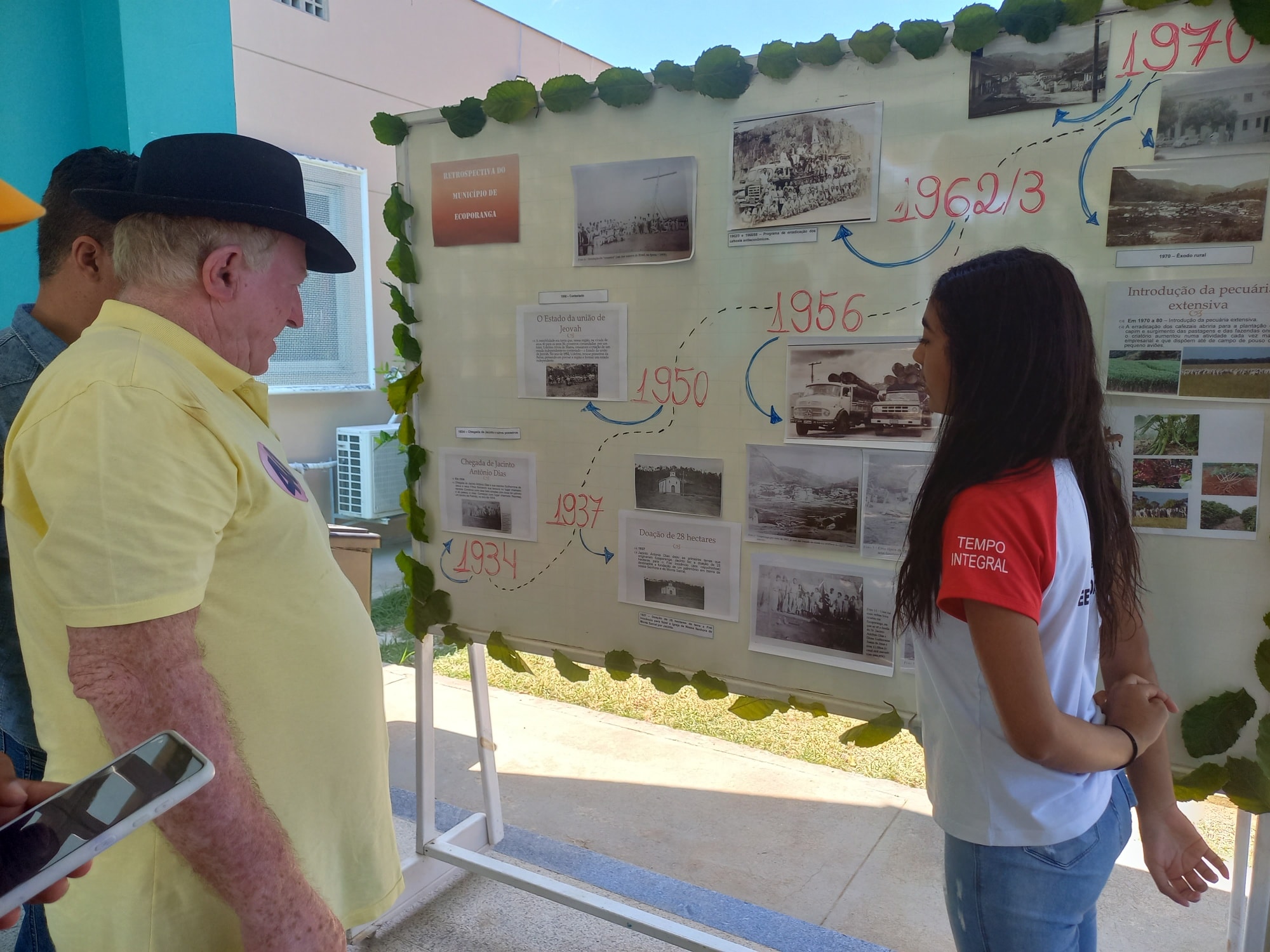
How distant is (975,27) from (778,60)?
1.15 feet

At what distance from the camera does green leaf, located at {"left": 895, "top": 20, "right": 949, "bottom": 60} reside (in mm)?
1437

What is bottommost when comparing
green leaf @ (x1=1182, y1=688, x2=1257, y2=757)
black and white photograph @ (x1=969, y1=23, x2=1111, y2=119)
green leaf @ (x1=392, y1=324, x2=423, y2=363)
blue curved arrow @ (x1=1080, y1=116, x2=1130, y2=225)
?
green leaf @ (x1=1182, y1=688, x2=1257, y2=757)

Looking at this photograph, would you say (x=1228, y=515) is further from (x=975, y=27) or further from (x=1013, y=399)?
(x=975, y=27)

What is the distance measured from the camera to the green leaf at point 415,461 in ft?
6.91

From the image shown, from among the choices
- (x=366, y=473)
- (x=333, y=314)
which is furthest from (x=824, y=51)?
(x=333, y=314)

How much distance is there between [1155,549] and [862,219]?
795 millimetres

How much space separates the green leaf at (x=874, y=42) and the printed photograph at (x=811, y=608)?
3.23ft

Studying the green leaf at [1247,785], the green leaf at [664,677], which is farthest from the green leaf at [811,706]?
the green leaf at [1247,785]

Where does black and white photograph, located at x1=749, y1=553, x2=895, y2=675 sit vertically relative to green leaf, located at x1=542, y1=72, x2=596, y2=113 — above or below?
below

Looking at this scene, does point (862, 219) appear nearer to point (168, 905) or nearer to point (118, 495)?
point (118, 495)

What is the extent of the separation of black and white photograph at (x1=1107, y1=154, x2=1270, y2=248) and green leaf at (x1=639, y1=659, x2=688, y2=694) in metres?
1.21

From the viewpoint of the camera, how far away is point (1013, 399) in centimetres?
103

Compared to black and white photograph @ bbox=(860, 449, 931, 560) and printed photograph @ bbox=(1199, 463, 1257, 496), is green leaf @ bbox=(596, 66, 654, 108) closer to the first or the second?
black and white photograph @ bbox=(860, 449, 931, 560)

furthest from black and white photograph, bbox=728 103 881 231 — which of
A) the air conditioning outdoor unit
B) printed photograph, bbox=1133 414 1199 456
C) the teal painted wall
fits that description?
the air conditioning outdoor unit
